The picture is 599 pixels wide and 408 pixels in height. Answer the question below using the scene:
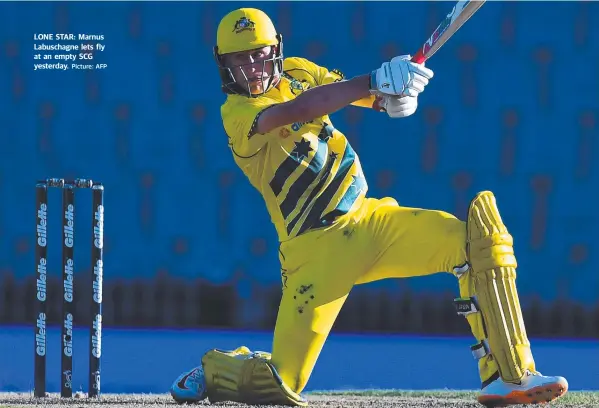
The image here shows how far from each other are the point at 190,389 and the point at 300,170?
2.95 ft

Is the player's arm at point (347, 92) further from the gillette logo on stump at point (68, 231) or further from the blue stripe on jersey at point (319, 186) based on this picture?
the gillette logo on stump at point (68, 231)

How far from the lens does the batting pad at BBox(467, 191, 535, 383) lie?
461 cm

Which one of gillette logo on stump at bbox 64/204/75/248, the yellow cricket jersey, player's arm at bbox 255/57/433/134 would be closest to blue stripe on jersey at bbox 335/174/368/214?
the yellow cricket jersey

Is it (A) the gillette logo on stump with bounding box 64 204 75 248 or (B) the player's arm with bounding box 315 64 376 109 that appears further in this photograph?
(A) the gillette logo on stump with bounding box 64 204 75 248

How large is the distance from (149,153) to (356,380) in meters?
2.33

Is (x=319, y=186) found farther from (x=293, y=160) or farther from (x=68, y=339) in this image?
(x=68, y=339)

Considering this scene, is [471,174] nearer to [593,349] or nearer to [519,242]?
[519,242]

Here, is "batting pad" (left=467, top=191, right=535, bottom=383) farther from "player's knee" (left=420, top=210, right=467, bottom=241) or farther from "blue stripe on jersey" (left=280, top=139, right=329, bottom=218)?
"blue stripe on jersey" (left=280, top=139, right=329, bottom=218)

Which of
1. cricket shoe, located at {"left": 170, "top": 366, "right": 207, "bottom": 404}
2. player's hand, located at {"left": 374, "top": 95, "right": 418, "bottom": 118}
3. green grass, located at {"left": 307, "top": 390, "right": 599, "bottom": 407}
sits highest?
player's hand, located at {"left": 374, "top": 95, "right": 418, "bottom": 118}

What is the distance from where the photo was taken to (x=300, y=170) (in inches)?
194

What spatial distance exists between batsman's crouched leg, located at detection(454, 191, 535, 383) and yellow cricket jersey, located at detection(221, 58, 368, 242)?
0.49m

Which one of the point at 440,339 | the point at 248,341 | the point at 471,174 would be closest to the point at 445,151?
the point at 471,174

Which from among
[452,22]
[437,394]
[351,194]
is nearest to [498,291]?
[351,194]

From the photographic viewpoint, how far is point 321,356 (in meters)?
7.63
